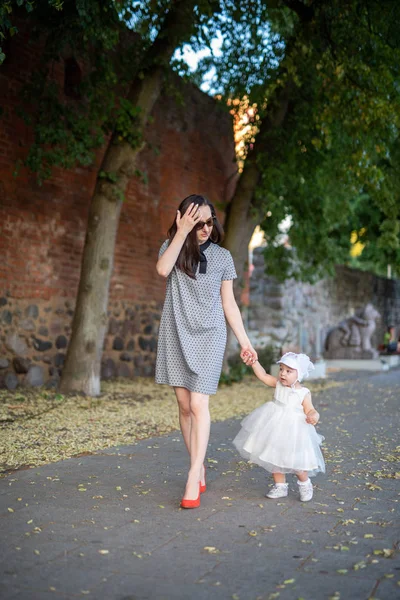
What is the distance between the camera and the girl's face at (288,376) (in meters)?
4.41

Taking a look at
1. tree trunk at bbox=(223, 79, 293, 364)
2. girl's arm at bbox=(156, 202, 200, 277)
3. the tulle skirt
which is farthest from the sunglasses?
tree trunk at bbox=(223, 79, 293, 364)

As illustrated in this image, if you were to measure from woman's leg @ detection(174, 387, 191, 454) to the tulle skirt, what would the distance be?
1.04ft

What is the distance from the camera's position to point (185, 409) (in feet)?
14.6

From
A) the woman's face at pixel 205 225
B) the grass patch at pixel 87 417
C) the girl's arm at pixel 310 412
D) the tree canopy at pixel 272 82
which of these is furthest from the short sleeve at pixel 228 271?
the tree canopy at pixel 272 82

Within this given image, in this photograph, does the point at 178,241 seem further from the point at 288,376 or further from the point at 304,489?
the point at 304,489

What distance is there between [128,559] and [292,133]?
9.26 meters

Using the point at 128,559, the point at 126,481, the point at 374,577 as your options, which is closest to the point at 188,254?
the point at 126,481

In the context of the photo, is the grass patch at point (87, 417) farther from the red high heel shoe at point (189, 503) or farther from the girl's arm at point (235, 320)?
the girl's arm at point (235, 320)

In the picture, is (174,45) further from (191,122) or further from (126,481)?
(126,481)

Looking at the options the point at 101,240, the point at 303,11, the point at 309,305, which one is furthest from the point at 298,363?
the point at 309,305

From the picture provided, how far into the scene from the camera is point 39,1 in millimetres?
8234

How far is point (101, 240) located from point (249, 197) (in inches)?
130

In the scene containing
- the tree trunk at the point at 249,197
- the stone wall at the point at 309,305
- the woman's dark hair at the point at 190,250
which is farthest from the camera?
the stone wall at the point at 309,305

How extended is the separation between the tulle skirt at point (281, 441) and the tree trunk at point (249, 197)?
7229 millimetres
